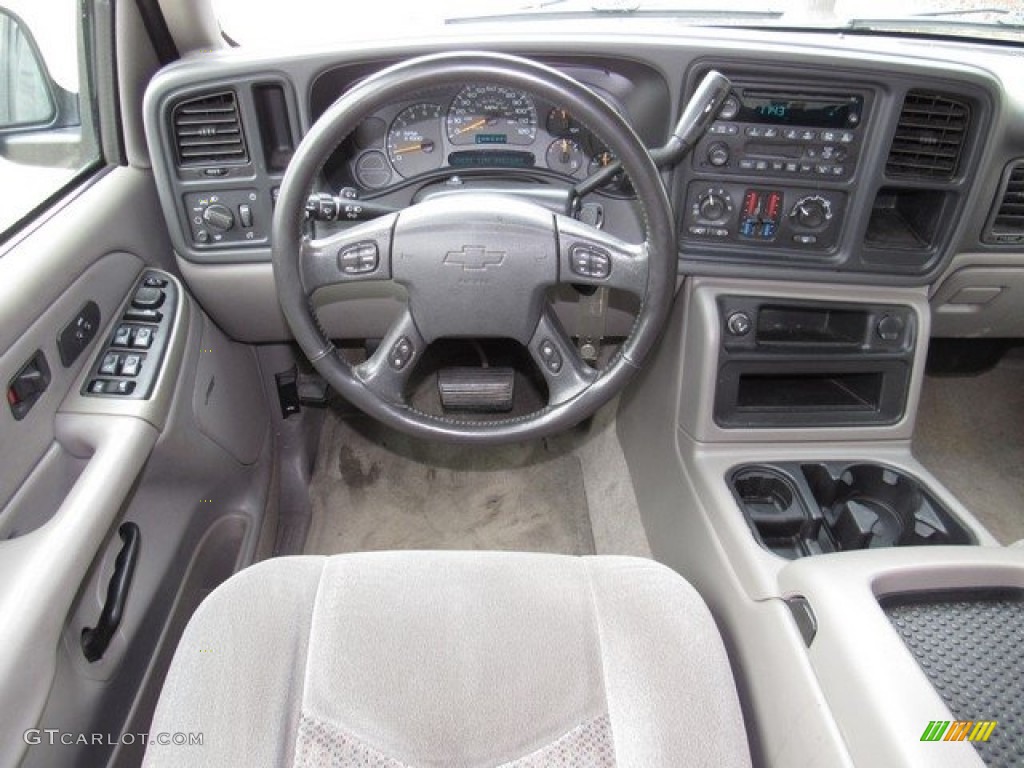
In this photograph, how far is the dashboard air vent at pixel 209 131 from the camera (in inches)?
54.7

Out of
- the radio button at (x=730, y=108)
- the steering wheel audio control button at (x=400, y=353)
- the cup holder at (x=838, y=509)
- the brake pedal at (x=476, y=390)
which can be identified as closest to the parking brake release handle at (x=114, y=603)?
the steering wheel audio control button at (x=400, y=353)

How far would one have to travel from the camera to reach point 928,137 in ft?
4.45

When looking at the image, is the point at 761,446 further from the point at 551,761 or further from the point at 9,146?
the point at 9,146

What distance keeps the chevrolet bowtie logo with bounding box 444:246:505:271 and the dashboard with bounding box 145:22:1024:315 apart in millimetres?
302

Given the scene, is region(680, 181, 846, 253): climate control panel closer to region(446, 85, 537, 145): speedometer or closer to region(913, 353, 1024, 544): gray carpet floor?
region(446, 85, 537, 145): speedometer

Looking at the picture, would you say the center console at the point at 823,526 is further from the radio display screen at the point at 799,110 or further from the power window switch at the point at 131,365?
the power window switch at the point at 131,365

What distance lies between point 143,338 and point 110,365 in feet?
0.29

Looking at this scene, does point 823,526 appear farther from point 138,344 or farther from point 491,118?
point 138,344

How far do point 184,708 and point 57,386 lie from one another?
0.61 meters

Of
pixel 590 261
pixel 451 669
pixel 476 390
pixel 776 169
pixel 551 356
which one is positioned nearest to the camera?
pixel 451 669

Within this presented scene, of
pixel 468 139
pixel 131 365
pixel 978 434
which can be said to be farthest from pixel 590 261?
pixel 978 434

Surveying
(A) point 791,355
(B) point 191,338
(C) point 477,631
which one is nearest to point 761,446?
(A) point 791,355

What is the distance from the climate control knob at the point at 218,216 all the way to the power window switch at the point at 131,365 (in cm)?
32

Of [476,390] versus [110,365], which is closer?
[110,365]
